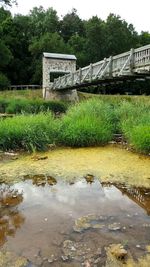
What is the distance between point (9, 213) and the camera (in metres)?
5.37

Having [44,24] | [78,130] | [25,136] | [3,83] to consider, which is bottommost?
[25,136]

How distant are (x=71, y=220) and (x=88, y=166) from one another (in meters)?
3.21

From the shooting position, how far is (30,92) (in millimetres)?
31391

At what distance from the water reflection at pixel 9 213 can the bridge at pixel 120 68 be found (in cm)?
712

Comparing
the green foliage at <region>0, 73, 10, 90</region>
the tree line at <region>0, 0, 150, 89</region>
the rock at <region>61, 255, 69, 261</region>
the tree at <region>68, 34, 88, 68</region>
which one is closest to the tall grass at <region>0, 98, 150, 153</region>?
the rock at <region>61, 255, 69, 261</region>

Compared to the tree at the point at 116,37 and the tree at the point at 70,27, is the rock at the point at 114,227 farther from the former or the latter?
the tree at the point at 70,27

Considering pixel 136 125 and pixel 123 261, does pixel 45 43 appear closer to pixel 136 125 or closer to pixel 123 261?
pixel 136 125

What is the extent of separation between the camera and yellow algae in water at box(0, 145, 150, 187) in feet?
24.2

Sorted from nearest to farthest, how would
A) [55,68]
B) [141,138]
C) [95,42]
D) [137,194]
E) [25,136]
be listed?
[137,194] → [141,138] → [25,136] → [55,68] → [95,42]

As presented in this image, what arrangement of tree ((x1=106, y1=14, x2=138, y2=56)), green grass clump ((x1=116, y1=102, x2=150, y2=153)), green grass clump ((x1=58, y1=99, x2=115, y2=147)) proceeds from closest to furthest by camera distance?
green grass clump ((x1=116, y1=102, x2=150, y2=153)) → green grass clump ((x1=58, y1=99, x2=115, y2=147)) → tree ((x1=106, y1=14, x2=138, y2=56))

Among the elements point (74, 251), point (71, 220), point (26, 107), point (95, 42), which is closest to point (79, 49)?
point (95, 42)

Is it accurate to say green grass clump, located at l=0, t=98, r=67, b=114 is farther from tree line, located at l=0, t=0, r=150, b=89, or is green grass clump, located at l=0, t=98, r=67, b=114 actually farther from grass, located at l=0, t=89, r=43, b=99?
tree line, located at l=0, t=0, r=150, b=89

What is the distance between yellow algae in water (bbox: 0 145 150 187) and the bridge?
391 centimetres

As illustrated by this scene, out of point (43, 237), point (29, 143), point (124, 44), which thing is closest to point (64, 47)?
point (124, 44)
